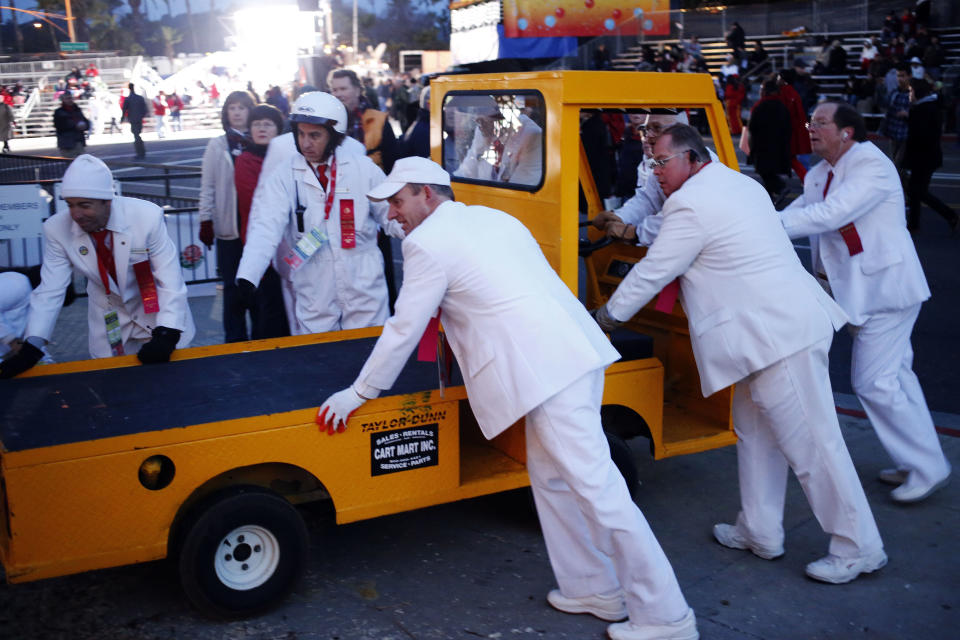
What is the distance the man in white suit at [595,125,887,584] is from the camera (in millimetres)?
4055

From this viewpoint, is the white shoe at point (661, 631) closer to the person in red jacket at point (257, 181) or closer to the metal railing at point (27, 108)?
the person in red jacket at point (257, 181)

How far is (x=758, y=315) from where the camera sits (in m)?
4.04

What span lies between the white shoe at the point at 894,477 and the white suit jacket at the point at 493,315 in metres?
2.38

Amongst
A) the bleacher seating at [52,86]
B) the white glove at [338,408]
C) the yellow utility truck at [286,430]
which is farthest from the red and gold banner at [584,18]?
the white glove at [338,408]

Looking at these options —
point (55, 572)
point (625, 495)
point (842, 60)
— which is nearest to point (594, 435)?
point (625, 495)

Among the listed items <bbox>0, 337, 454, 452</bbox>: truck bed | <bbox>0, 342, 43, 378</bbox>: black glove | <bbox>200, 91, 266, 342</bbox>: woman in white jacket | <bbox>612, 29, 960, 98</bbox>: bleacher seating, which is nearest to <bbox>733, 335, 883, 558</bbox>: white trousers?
<bbox>0, 337, 454, 452</bbox>: truck bed

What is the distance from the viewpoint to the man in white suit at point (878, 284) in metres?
4.86

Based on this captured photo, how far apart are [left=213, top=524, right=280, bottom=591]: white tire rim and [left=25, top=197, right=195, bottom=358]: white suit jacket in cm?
131

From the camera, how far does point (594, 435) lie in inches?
142

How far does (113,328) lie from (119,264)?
395 millimetres

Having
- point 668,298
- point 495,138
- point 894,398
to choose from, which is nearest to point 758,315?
point 668,298

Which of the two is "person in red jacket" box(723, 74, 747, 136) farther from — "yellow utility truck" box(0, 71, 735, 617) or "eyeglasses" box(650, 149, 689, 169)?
"eyeglasses" box(650, 149, 689, 169)

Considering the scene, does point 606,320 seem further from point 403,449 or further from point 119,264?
point 119,264

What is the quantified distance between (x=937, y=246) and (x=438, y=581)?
9550mm
